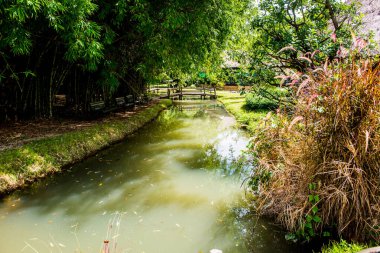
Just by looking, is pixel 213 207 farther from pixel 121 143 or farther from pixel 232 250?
pixel 121 143

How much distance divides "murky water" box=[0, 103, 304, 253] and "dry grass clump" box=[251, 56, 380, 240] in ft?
2.50

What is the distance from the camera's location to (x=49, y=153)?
6.84 m

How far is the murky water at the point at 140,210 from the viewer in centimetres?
394

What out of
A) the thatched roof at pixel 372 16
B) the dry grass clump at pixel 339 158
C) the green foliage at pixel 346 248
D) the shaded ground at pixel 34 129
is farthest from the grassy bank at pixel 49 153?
the thatched roof at pixel 372 16

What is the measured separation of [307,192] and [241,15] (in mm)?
9586

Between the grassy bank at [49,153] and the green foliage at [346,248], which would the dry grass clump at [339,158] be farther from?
the grassy bank at [49,153]

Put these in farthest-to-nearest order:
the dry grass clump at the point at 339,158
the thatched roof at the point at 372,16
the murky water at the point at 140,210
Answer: the thatched roof at the point at 372,16 < the murky water at the point at 140,210 < the dry grass clump at the point at 339,158

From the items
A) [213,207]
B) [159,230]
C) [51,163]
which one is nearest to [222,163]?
[213,207]

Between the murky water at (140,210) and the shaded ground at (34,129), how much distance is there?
1.76 meters

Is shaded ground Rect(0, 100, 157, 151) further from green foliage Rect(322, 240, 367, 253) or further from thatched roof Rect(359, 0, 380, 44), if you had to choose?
thatched roof Rect(359, 0, 380, 44)

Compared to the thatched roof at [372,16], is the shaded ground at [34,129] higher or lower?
lower

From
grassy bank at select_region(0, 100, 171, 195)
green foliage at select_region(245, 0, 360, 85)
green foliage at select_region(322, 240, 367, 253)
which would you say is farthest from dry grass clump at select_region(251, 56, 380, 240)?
grassy bank at select_region(0, 100, 171, 195)

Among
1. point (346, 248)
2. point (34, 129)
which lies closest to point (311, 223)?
point (346, 248)

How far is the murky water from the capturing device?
3941mm
